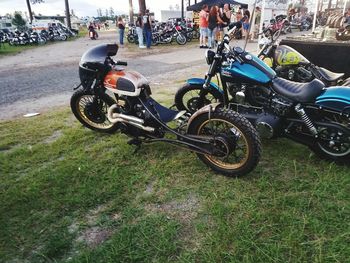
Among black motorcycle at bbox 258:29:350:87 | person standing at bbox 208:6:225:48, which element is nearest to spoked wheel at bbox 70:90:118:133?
black motorcycle at bbox 258:29:350:87

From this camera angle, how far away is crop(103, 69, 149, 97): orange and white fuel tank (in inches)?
126

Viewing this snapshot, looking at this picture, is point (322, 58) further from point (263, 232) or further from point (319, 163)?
point (263, 232)

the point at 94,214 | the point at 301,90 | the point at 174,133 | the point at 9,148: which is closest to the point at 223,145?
the point at 174,133

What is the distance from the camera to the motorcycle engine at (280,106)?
3.03m

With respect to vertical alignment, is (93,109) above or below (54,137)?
above

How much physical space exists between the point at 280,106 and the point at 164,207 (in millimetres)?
1568

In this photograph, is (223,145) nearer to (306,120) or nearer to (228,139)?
(228,139)

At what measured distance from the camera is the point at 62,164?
10.5ft

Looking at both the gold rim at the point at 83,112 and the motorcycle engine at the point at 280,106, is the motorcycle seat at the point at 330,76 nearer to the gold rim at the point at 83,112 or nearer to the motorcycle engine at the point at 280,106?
the motorcycle engine at the point at 280,106

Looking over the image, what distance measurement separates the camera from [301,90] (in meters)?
2.93

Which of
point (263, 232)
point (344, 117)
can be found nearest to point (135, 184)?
point (263, 232)

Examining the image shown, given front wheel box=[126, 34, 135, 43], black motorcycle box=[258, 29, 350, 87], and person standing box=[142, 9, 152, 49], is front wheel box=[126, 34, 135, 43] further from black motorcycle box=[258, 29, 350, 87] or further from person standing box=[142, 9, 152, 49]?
black motorcycle box=[258, 29, 350, 87]

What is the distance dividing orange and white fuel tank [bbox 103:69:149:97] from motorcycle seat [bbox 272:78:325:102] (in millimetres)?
1443

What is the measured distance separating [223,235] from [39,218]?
4.78 ft
